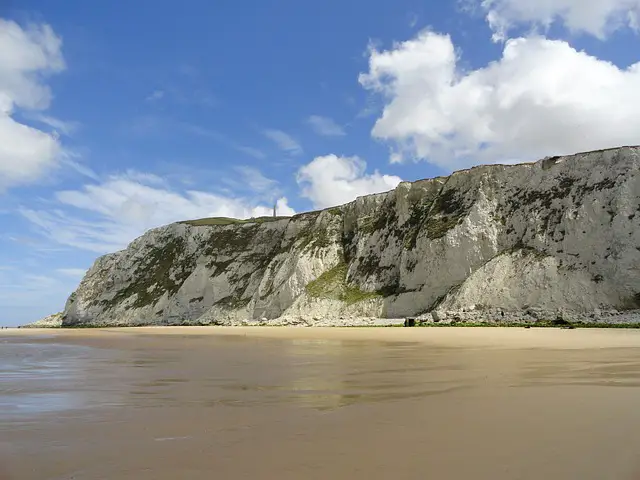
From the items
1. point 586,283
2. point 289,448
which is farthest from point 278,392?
point 586,283

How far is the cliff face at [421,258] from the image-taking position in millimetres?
44000

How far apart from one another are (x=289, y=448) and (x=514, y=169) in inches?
2232

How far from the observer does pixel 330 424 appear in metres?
6.40

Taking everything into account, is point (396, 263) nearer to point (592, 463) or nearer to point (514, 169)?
point (514, 169)

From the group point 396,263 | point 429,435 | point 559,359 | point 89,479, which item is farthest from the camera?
point 396,263

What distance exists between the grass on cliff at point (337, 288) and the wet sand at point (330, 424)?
4725cm

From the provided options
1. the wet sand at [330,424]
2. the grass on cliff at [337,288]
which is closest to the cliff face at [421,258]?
the grass on cliff at [337,288]

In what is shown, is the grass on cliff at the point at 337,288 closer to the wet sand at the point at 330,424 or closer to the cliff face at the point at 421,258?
the cliff face at the point at 421,258

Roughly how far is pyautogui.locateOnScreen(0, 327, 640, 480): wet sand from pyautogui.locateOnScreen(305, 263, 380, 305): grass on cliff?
1860 inches

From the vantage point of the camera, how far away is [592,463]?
14.9 ft

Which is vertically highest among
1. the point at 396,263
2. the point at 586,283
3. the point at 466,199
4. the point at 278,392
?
the point at 466,199

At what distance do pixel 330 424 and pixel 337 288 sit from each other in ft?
186

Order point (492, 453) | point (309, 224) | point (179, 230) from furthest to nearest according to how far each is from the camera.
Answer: point (179, 230) → point (309, 224) → point (492, 453)

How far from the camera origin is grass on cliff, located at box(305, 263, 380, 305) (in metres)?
59.5
